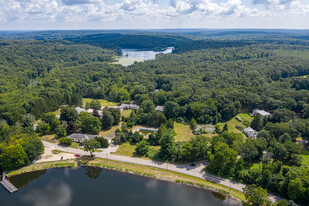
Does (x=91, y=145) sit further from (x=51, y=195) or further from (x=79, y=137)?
(x=51, y=195)

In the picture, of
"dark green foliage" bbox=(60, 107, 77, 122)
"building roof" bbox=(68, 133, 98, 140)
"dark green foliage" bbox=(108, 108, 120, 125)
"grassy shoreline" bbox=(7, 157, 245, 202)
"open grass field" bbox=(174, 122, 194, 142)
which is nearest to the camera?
"grassy shoreline" bbox=(7, 157, 245, 202)

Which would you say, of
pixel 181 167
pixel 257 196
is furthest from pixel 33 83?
pixel 257 196

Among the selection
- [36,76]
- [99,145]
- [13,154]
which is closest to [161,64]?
[36,76]

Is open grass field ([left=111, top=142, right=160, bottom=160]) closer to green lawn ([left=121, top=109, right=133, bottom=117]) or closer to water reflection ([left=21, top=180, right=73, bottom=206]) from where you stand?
water reflection ([left=21, top=180, right=73, bottom=206])

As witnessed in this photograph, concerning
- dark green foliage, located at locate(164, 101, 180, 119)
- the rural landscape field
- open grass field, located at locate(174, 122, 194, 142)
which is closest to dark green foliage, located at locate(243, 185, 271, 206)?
the rural landscape field

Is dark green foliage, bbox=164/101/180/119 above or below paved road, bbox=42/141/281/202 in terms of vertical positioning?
above

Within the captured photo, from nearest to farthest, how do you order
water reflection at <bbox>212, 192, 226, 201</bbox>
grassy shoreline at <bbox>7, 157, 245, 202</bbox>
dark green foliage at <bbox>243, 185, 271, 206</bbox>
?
dark green foliage at <bbox>243, 185, 271, 206</bbox> → water reflection at <bbox>212, 192, 226, 201</bbox> → grassy shoreline at <bbox>7, 157, 245, 202</bbox>

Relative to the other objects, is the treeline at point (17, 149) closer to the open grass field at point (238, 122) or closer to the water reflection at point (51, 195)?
the water reflection at point (51, 195)
